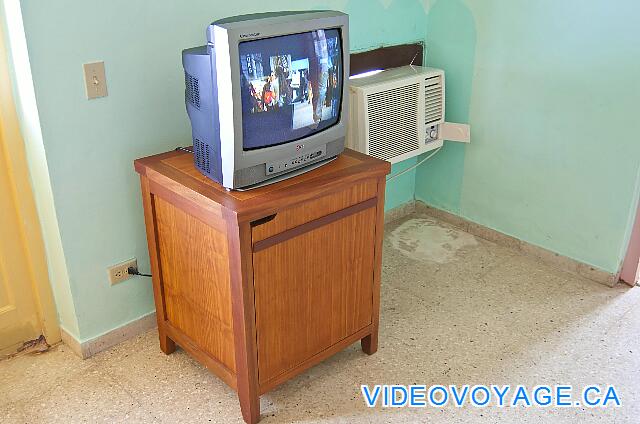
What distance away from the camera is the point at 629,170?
2.53 meters

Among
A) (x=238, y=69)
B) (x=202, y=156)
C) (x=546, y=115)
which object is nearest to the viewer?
(x=238, y=69)

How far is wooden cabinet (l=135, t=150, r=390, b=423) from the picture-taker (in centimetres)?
175

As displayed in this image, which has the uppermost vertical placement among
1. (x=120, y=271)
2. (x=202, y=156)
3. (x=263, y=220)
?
(x=202, y=156)

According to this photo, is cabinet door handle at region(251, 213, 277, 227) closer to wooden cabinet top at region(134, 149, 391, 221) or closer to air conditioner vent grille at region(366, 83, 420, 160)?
wooden cabinet top at region(134, 149, 391, 221)

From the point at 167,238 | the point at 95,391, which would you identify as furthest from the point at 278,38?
the point at 95,391

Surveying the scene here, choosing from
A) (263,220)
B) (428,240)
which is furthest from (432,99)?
(263,220)

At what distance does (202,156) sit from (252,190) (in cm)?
21

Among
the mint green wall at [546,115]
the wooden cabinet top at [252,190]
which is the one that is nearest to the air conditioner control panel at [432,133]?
the mint green wall at [546,115]

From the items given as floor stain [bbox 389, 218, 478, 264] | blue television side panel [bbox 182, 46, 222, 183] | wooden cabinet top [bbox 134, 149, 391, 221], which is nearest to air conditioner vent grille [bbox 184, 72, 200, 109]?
blue television side panel [bbox 182, 46, 222, 183]

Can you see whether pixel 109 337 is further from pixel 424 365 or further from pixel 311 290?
pixel 424 365

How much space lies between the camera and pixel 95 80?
1.94 metres

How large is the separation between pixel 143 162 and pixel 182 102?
32cm

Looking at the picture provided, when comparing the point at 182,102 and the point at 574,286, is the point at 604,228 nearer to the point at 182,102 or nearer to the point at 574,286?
the point at 574,286

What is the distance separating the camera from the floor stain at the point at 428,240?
2971 mm
